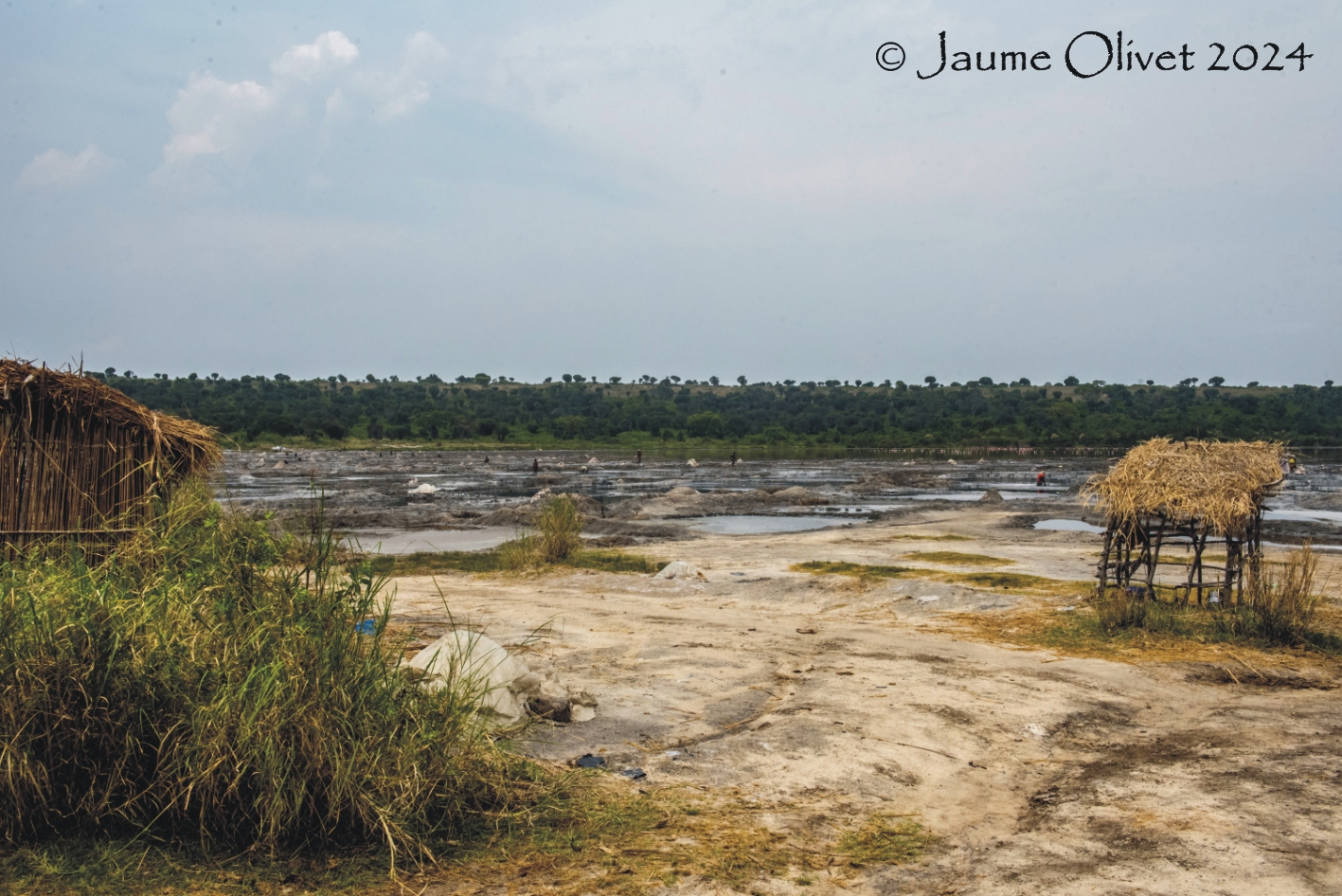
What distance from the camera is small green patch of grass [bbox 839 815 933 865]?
16.2ft

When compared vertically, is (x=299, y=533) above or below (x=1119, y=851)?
above

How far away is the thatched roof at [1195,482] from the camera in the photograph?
10602 millimetres

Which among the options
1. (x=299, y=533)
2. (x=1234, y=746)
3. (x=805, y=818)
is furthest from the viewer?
(x=1234, y=746)

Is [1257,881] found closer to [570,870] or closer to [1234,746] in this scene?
[1234,746]

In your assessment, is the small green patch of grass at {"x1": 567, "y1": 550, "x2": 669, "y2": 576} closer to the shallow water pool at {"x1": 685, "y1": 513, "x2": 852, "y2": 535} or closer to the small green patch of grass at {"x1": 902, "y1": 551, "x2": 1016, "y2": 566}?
the small green patch of grass at {"x1": 902, "y1": 551, "x2": 1016, "y2": 566}

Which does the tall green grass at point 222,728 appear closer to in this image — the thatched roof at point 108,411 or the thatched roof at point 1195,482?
the thatched roof at point 108,411

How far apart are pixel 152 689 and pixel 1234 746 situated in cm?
685

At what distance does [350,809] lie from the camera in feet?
15.5

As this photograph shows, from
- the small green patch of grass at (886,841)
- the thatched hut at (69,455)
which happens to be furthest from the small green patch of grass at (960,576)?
A: the thatched hut at (69,455)

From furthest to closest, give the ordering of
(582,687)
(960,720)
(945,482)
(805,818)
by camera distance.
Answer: (945,482) → (582,687) → (960,720) → (805,818)

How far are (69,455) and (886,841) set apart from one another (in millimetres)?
7254

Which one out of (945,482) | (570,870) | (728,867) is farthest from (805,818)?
(945,482)

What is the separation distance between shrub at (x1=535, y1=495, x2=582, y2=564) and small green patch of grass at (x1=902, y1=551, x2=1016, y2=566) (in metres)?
6.28

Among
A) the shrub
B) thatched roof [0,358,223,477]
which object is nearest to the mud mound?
the shrub
